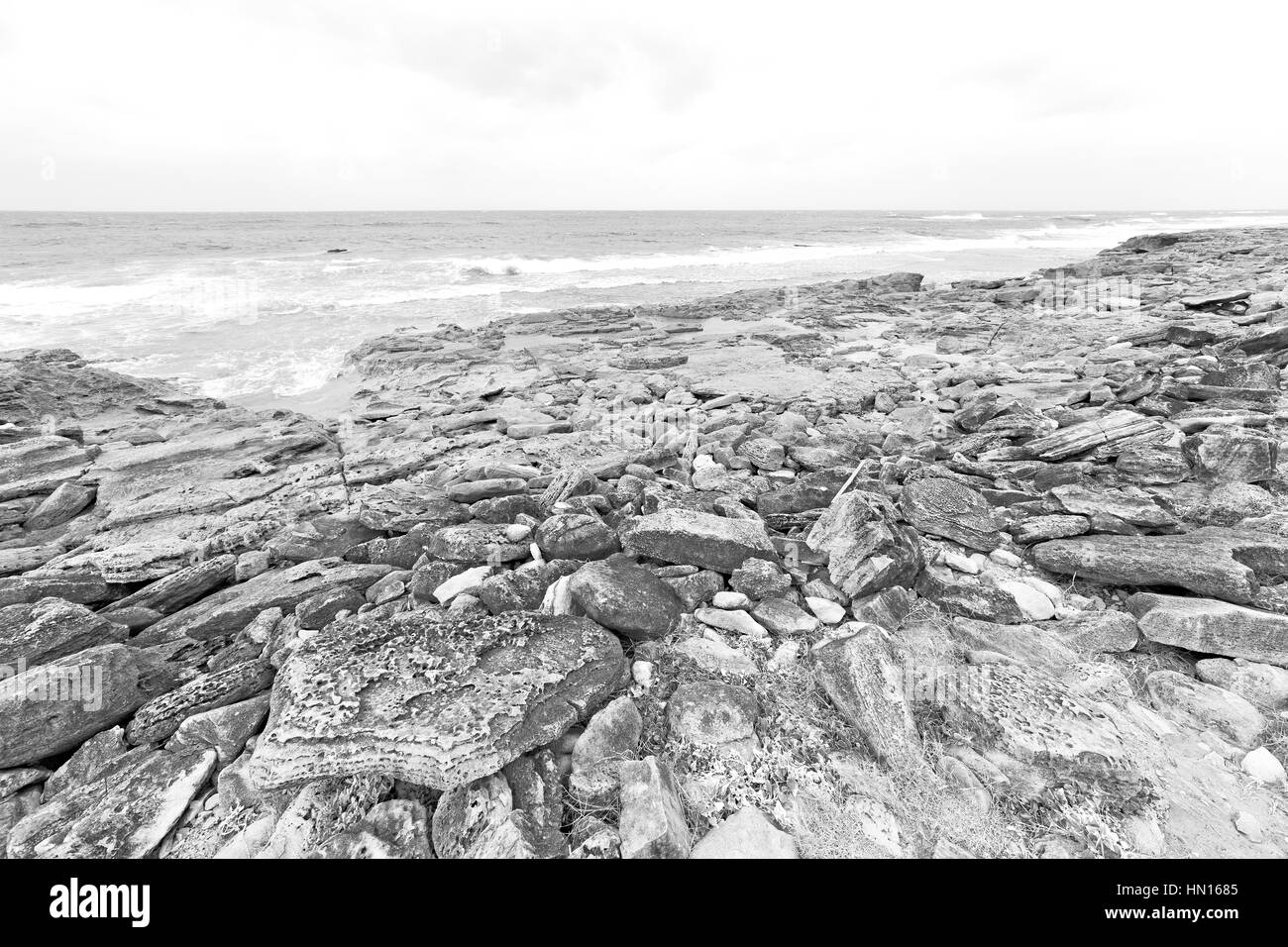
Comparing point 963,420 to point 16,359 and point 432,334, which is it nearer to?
point 432,334

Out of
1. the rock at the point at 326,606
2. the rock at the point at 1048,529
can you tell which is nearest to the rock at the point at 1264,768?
the rock at the point at 1048,529

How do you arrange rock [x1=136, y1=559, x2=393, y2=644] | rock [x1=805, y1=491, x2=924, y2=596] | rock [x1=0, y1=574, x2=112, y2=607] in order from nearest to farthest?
rock [x1=805, y1=491, x2=924, y2=596] → rock [x1=136, y1=559, x2=393, y2=644] → rock [x1=0, y1=574, x2=112, y2=607]

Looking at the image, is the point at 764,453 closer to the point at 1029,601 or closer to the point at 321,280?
the point at 1029,601

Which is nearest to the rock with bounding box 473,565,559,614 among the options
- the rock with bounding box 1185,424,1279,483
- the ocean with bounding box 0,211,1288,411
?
the rock with bounding box 1185,424,1279,483

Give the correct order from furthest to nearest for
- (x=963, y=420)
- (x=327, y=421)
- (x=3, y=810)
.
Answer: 1. (x=327, y=421)
2. (x=963, y=420)
3. (x=3, y=810)

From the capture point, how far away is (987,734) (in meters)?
2.25

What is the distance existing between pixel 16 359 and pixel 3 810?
1260 cm

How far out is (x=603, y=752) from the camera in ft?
7.30

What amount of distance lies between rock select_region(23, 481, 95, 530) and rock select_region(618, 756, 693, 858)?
6.26 meters

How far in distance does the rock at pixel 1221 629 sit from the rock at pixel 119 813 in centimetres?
442

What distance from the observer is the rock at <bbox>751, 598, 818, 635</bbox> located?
2.86 meters

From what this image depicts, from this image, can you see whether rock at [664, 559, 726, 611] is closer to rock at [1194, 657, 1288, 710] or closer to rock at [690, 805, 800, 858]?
rock at [690, 805, 800, 858]
